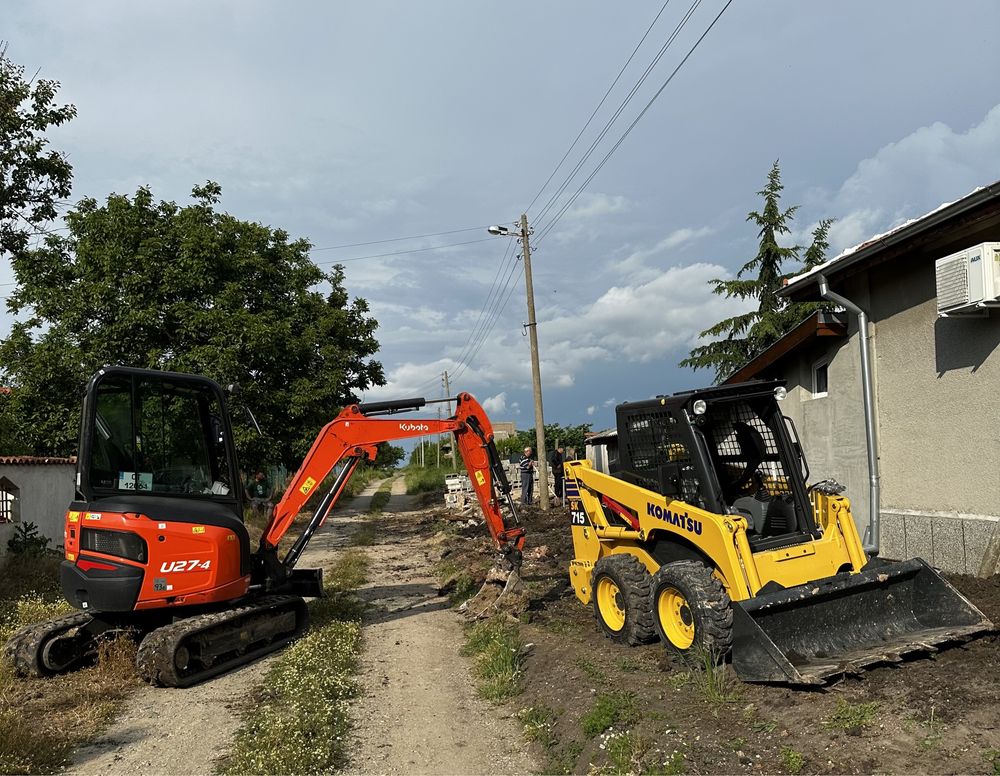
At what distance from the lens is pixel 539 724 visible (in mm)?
5652

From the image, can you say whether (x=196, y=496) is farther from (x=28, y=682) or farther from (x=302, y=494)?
(x=28, y=682)

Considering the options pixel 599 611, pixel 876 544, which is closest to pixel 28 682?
pixel 599 611

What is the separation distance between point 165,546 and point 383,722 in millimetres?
2760

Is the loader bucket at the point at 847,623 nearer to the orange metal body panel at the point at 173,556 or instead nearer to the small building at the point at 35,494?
the orange metal body panel at the point at 173,556

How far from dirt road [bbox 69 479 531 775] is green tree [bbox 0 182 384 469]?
7.15m

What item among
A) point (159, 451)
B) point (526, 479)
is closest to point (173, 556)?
point (159, 451)

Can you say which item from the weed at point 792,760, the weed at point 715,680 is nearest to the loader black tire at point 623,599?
the weed at point 715,680

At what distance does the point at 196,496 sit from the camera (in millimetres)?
7812

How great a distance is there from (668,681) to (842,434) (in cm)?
618

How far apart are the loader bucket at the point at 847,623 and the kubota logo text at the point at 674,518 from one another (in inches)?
31.3

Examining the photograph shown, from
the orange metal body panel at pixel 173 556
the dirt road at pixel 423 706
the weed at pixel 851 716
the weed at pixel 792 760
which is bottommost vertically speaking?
the dirt road at pixel 423 706

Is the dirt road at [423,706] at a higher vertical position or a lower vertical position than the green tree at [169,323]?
lower

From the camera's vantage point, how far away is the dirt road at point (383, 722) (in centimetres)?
525

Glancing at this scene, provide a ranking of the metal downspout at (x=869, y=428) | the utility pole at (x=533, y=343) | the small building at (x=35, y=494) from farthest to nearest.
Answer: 1. the utility pole at (x=533, y=343)
2. the small building at (x=35, y=494)
3. the metal downspout at (x=869, y=428)
